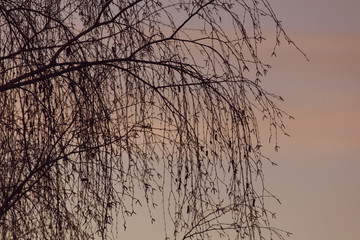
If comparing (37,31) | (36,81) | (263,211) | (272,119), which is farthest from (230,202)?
(37,31)

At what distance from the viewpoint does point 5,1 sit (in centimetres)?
438

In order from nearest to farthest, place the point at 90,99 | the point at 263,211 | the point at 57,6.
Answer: the point at 90,99
the point at 263,211
the point at 57,6

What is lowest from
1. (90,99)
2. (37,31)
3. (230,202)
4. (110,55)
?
(230,202)

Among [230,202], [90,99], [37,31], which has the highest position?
[37,31]

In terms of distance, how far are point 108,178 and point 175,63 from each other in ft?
2.60

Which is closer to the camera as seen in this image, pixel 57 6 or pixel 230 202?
pixel 230 202

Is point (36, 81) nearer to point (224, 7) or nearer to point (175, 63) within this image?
point (175, 63)

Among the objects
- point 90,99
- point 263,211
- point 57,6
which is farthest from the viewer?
point 57,6

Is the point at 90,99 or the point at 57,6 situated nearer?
the point at 90,99

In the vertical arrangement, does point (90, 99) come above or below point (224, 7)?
below

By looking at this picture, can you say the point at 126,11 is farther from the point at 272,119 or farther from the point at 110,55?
the point at 272,119

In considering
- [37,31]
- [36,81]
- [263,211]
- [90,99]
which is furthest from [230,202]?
[37,31]

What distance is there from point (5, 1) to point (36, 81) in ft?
2.17

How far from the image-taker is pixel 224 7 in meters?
4.33
